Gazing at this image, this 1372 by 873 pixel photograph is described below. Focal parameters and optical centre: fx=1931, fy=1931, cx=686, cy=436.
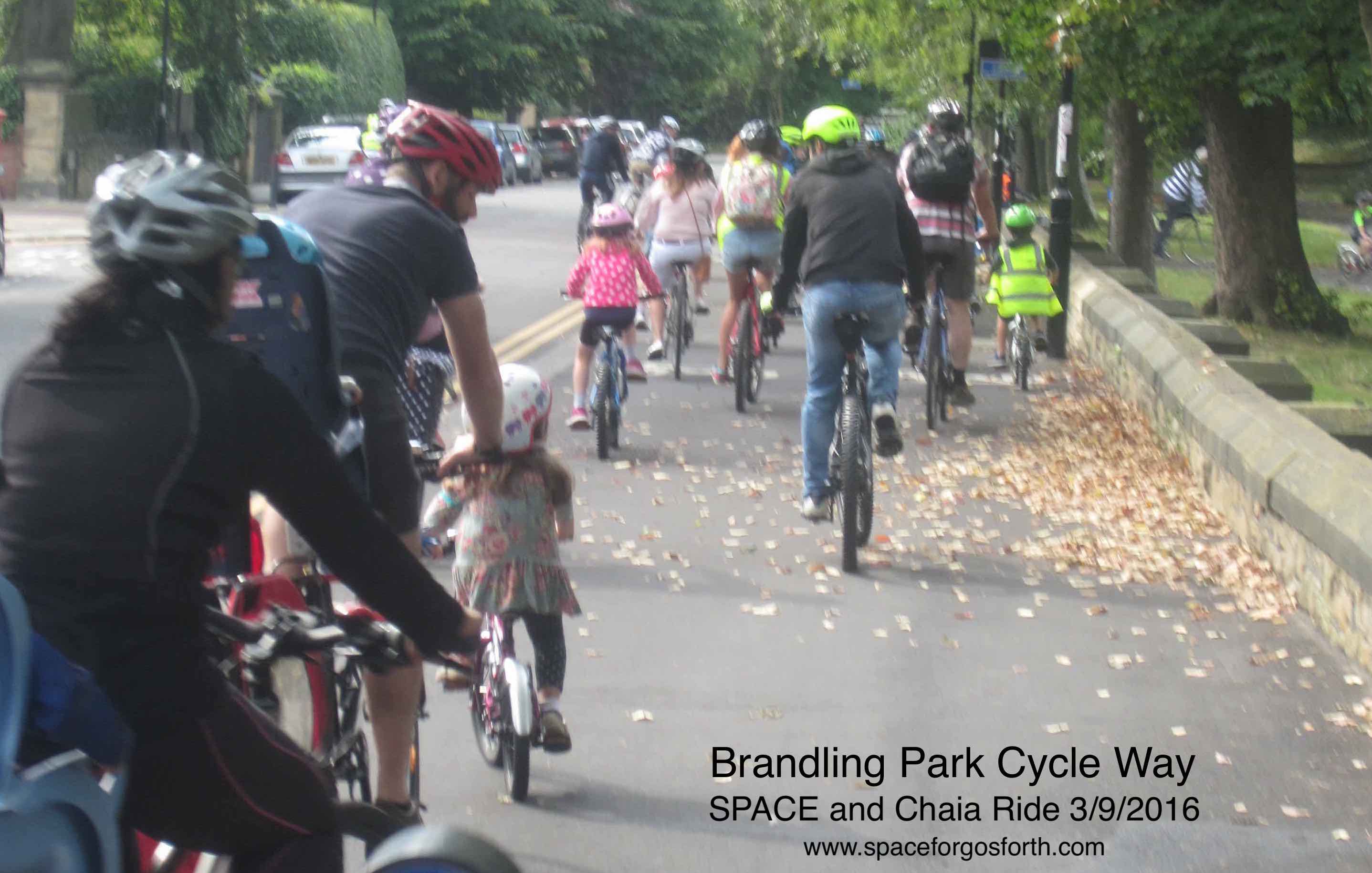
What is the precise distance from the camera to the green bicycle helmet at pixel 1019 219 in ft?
48.4

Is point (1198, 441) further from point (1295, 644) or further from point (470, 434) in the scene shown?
point (470, 434)

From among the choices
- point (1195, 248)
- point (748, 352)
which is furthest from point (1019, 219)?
point (1195, 248)

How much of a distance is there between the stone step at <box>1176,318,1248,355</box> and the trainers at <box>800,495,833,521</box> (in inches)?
177

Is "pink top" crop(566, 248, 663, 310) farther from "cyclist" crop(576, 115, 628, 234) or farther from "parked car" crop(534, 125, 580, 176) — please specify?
"parked car" crop(534, 125, 580, 176)

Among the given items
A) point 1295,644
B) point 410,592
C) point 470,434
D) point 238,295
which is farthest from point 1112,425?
point 410,592

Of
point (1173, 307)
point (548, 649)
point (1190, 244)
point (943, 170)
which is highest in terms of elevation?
point (943, 170)

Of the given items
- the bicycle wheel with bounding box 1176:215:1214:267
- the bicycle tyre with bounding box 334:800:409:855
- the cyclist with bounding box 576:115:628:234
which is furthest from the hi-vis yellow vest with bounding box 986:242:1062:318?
the bicycle wheel with bounding box 1176:215:1214:267

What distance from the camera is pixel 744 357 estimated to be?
12.5 meters

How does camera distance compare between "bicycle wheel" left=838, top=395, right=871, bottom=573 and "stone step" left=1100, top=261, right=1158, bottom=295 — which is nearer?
"bicycle wheel" left=838, top=395, right=871, bottom=573

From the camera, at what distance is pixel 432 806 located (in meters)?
5.21

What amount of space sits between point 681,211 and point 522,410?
8589 mm

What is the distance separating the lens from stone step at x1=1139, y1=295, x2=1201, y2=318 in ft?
48.6

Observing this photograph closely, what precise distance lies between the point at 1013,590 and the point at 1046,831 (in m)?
2.92

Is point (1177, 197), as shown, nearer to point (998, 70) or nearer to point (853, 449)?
point (998, 70)
